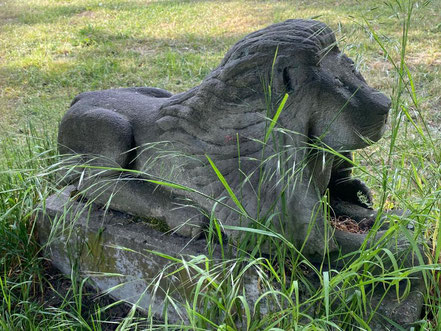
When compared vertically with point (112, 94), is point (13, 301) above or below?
below

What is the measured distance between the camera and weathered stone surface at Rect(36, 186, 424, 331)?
2.18 metres

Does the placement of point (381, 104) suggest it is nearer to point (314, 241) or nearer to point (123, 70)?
point (314, 241)

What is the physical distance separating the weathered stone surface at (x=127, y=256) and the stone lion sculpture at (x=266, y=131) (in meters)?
0.12

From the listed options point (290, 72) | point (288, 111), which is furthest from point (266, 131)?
point (290, 72)

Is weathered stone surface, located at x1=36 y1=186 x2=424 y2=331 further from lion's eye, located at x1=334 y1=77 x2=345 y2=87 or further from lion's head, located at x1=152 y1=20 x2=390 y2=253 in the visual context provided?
lion's eye, located at x1=334 y1=77 x2=345 y2=87

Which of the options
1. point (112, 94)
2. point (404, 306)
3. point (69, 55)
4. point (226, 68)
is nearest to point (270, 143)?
point (226, 68)

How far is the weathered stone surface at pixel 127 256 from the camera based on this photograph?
2.18m

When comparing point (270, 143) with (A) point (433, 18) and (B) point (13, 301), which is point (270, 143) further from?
(A) point (433, 18)

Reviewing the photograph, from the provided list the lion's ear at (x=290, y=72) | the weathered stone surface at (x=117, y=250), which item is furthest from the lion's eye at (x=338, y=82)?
the weathered stone surface at (x=117, y=250)

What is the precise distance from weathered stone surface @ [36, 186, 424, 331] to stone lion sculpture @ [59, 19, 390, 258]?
12cm

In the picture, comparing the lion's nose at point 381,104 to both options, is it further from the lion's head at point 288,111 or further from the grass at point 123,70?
the grass at point 123,70

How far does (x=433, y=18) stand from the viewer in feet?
22.9

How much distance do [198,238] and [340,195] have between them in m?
0.72

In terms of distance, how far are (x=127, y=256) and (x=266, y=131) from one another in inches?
35.6
